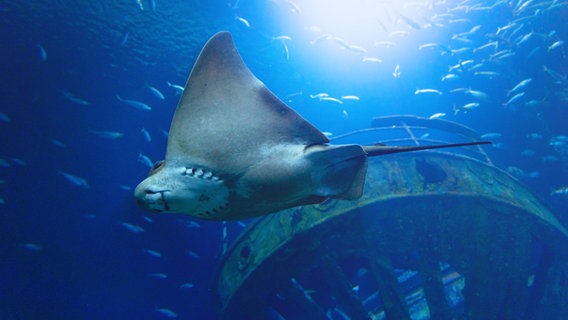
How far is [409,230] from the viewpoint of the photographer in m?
4.62

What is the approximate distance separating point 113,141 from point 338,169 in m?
Result: 12.7

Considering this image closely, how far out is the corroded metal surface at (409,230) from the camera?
4418 mm

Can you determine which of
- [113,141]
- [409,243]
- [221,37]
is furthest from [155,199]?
[113,141]

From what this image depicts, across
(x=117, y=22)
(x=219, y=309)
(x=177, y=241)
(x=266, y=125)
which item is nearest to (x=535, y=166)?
(x=219, y=309)

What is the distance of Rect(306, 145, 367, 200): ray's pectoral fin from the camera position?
2049 millimetres

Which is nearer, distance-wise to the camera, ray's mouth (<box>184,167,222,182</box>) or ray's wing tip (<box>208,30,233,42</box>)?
ray's mouth (<box>184,167,222,182</box>)

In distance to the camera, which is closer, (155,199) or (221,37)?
(155,199)

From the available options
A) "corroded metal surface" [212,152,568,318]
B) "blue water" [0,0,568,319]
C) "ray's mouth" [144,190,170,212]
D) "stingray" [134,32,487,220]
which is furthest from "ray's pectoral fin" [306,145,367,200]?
"blue water" [0,0,568,319]

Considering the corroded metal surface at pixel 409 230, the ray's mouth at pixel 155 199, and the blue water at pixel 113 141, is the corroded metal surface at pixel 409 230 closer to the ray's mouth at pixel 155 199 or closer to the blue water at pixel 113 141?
the ray's mouth at pixel 155 199

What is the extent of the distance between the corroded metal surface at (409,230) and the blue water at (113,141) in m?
5.09

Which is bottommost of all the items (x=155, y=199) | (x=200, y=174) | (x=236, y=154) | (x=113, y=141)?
(x=113, y=141)

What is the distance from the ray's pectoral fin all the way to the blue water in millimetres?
7675

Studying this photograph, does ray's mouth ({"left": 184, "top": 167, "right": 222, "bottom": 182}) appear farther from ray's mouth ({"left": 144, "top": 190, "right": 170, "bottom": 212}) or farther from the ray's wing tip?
the ray's wing tip

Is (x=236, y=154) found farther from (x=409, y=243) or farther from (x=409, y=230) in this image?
(x=409, y=243)
